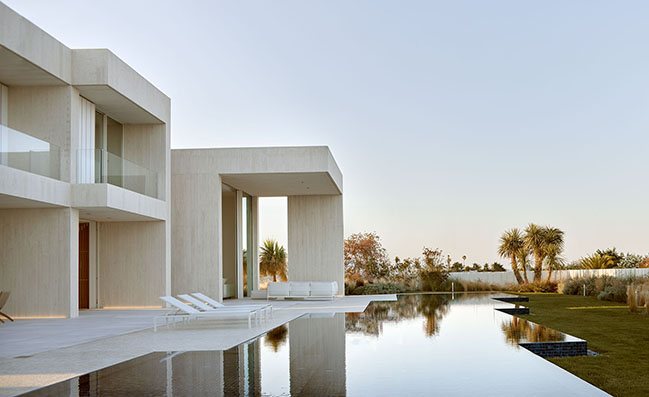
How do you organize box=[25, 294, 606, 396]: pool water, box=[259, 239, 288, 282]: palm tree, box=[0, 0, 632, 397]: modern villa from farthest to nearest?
box=[259, 239, 288, 282]: palm tree → box=[0, 0, 632, 397]: modern villa → box=[25, 294, 606, 396]: pool water

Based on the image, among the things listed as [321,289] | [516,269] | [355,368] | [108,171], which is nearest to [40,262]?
[108,171]

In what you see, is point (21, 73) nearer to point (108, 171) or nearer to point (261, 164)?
point (108, 171)

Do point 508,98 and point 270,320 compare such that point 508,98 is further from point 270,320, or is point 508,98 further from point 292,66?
point 270,320

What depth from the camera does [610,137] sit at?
24656mm

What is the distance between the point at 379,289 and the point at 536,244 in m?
9.60

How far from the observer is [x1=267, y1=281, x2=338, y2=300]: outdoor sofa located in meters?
20.8

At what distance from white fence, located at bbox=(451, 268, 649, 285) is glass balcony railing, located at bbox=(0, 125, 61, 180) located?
17395 mm

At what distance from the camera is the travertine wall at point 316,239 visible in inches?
920

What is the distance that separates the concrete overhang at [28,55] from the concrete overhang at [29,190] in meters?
2.19

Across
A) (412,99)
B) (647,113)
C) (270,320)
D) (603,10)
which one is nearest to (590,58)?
(603,10)

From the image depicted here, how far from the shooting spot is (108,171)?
50.1 ft

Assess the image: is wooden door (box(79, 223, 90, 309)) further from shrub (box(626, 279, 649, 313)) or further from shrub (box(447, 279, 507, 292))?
shrub (box(447, 279, 507, 292))

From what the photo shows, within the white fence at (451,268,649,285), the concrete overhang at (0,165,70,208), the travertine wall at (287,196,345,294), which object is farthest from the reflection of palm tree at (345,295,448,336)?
the white fence at (451,268,649,285)

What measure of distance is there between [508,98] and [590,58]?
314 centimetres
